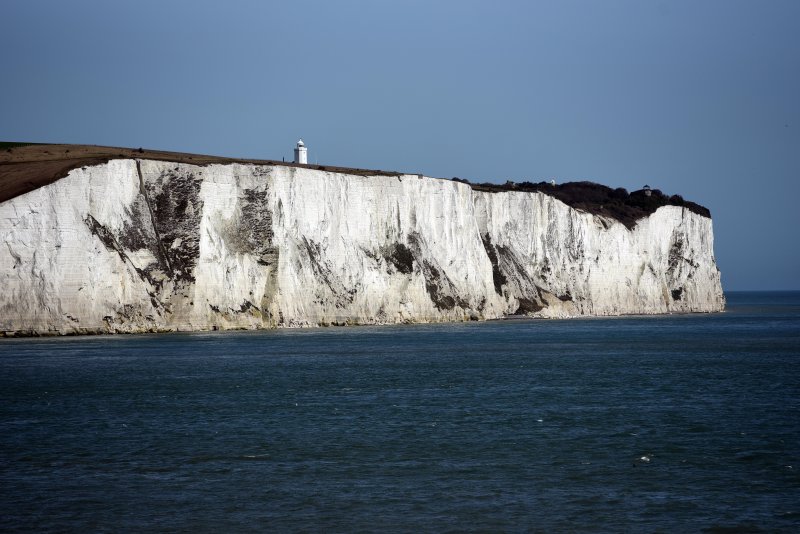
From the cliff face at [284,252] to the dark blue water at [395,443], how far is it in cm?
829

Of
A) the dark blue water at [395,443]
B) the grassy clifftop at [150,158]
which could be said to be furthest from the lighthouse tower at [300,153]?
the dark blue water at [395,443]

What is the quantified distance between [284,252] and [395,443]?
3603 centimetres

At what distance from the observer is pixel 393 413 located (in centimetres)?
2219

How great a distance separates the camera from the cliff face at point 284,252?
146 ft

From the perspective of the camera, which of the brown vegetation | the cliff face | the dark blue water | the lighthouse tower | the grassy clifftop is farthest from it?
the lighthouse tower

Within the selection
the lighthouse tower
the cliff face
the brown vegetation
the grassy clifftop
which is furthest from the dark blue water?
the lighthouse tower

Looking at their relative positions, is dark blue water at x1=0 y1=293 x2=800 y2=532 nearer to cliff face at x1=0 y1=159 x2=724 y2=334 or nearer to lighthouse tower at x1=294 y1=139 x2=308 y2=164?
cliff face at x1=0 y1=159 x2=724 y2=334

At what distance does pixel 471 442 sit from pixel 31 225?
31.1 meters

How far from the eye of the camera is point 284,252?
53.5 meters

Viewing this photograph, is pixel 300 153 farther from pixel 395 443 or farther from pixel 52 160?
pixel 395 443

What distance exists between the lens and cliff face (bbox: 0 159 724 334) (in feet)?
146

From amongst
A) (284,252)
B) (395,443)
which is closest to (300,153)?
(284,252)

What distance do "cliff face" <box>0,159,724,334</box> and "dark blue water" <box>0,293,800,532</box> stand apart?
8.29 metres

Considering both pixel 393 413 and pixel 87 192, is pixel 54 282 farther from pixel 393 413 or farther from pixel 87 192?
pixel 393 413
